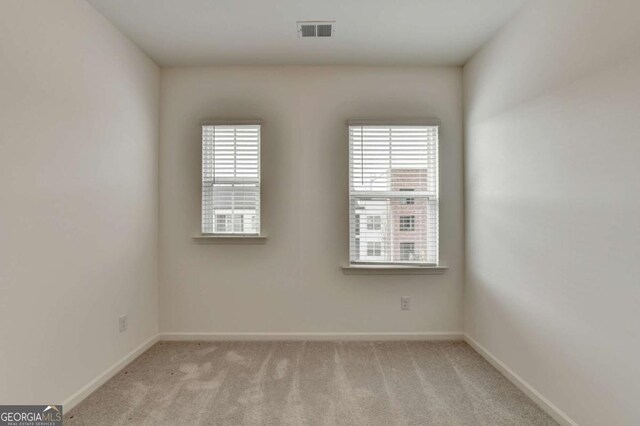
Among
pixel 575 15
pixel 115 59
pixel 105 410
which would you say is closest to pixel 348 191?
pixel 575 15

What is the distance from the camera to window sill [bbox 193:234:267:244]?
3184 millimetres

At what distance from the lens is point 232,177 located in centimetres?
323

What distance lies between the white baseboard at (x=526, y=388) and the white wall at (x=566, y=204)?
0.04 metres

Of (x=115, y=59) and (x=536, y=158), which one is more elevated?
(x=115, y=59)

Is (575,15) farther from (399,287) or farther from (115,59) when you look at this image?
(115,59)

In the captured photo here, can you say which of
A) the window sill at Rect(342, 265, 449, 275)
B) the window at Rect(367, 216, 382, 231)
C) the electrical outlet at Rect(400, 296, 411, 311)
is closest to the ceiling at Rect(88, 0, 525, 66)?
the window at Rect(367, 216, 382, 231)

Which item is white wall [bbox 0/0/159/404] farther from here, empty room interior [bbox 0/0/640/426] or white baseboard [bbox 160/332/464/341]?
white baseboard [bbox 160/332/464/341]

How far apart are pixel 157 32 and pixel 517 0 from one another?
2.67 m

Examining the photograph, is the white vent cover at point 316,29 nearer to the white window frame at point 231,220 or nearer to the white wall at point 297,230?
the white wall at point 297,230

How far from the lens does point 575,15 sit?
6.13 ft

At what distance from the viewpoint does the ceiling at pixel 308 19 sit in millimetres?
2320

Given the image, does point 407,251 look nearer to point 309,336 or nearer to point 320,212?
point 320,212

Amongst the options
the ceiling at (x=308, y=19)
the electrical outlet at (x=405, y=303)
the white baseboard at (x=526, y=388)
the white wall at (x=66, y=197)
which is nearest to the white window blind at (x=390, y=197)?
the electrical outlet at (x=405, y=303)

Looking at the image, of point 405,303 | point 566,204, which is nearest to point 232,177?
point 405,303
